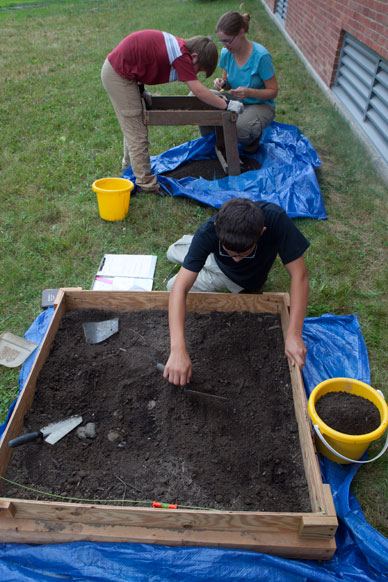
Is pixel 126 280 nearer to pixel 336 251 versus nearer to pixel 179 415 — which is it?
pixel 179 415

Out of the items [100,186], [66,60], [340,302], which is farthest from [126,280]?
[66,60]

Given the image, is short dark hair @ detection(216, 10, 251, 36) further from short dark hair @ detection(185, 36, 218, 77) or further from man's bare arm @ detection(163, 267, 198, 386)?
man's bare arm @ detection(163, 267, 198, 386)

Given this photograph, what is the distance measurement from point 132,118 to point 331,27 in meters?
4.09

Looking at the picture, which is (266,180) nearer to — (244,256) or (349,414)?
(244,256)

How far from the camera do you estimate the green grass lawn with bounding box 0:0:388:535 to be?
9.25 ft

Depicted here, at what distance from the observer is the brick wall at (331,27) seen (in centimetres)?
432

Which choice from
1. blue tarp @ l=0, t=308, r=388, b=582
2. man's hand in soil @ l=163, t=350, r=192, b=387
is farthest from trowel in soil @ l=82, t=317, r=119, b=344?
blue tarp @ l=0, t=308, r=388, b=582

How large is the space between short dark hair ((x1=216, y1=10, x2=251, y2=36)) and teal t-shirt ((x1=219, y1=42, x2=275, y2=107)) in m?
0.36

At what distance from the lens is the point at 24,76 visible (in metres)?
7.25

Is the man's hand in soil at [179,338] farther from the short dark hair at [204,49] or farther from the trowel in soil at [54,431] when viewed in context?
→ the short dark hair at [204,49]

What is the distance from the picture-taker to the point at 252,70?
410cm

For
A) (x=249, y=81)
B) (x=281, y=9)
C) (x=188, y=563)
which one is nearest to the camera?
(x=188, y=563)

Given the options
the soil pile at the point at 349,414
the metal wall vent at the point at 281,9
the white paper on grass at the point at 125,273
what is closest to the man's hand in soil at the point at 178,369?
the soil pile at the point at 349,414

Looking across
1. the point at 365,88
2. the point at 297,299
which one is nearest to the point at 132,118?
the point at 297,299
